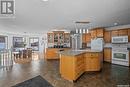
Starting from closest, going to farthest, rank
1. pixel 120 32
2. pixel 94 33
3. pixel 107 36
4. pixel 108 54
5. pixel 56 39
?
pixel 120 32, pixel 108 54, pixel 107 36, pixel 94 33, pixel 56 39

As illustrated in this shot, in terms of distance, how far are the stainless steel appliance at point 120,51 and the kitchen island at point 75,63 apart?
7.10ft

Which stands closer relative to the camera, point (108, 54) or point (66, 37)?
point (108, 54)

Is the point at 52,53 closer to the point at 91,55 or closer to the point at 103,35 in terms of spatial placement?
the point at 103,35

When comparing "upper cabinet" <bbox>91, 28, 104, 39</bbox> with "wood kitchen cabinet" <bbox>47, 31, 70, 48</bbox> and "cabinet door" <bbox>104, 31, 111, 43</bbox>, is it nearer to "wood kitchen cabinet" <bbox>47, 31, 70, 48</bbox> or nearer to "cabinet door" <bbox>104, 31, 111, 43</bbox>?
"cabinet door" <bbox>104, 31, 111, 43</bbox>

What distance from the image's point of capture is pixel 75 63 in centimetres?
419

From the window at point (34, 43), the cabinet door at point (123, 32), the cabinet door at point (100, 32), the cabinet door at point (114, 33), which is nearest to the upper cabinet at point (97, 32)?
the cabinet door at point (100, 32)

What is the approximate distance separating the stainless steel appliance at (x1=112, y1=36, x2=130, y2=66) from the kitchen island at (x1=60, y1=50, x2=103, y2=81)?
216cm

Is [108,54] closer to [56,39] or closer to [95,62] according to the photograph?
[95,62]

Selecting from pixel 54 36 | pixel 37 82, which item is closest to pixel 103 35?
pixel 54 36

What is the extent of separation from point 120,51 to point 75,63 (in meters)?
4.00

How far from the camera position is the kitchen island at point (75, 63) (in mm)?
4188

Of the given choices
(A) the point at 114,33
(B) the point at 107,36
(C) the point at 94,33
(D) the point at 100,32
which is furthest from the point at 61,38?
(A) the point at 114,33

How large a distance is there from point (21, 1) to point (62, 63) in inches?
99.2

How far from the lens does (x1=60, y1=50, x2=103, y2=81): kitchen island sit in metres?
4.19
